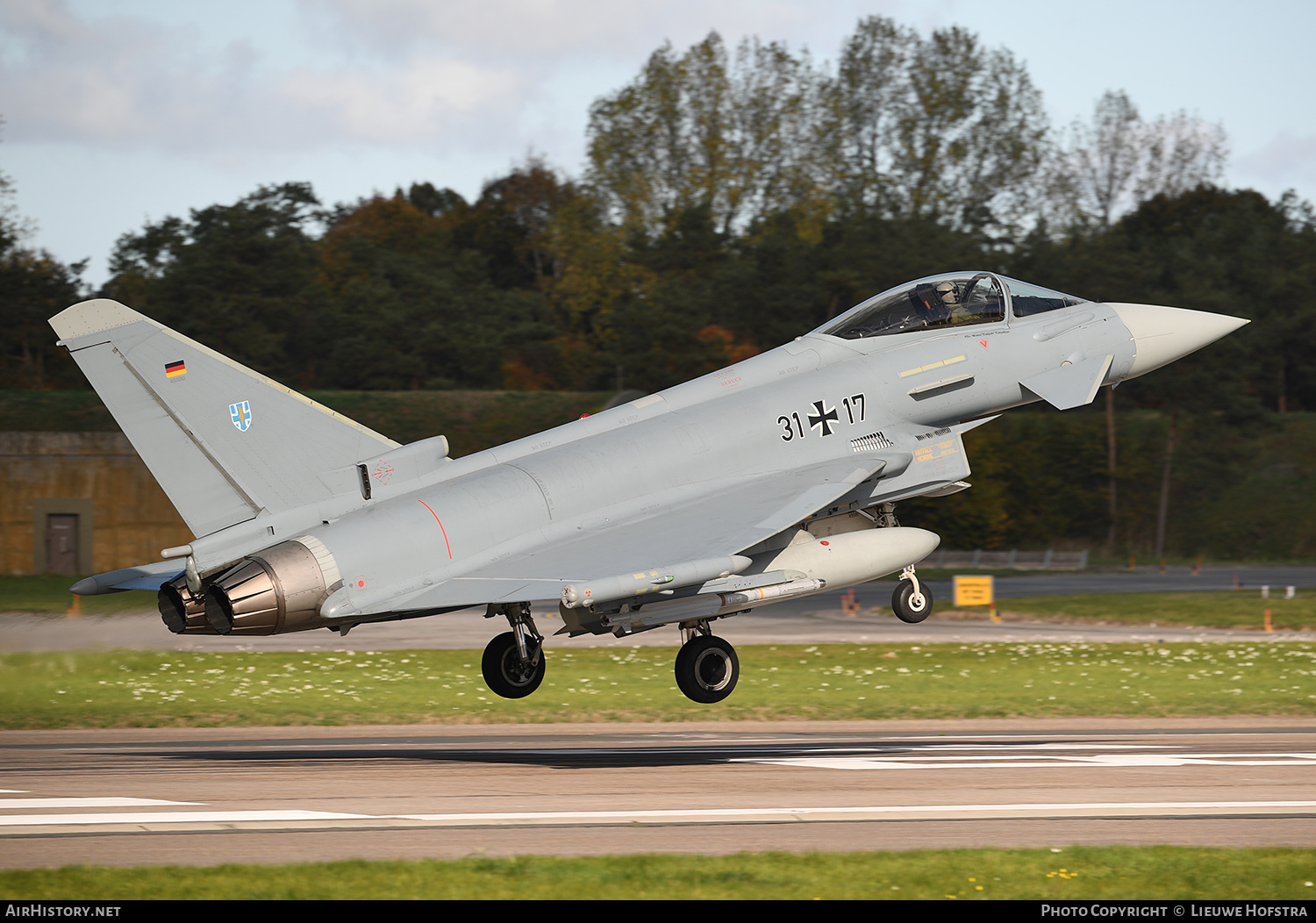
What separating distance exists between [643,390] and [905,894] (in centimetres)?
5657

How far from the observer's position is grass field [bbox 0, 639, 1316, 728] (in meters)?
24.2

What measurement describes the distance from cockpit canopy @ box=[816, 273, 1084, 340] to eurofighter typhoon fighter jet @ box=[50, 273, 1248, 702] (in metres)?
0.03

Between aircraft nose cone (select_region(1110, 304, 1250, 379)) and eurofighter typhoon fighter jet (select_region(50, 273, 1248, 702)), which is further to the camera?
aircraft nose cone (select_region(1110, 304, 1250, 379))

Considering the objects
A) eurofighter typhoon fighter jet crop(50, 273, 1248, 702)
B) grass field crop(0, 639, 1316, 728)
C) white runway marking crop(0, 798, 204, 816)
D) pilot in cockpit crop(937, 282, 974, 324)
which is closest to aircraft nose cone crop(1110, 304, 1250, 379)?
eurofighter typhoon fighter jet crop(50, 273, 1248, 702)

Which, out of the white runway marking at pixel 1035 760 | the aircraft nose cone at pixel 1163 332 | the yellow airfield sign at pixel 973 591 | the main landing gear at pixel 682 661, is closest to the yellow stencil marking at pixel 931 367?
the aircraft nose cone at pixel 1163 332

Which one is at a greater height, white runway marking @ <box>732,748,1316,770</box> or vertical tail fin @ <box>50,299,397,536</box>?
vertical tail fin @ <box>50,299,397,536</box>

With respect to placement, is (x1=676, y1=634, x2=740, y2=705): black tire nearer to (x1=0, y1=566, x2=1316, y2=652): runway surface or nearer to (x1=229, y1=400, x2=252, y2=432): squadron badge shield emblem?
(x1=229, y1=400, x2=252, y2=432): squadron badge shield emblem

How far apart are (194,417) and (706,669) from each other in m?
7.18

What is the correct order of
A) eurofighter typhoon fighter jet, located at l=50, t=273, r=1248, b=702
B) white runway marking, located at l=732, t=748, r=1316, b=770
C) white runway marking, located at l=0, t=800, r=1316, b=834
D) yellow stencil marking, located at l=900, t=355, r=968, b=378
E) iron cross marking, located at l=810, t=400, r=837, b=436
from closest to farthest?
white runway marking, located at l=0, t=800, r=1316, b=834
eurofighter typhoon fighter jet, located at l=50, t=273, r=1248, b=702
white runway marking, located at l=732, t=748, r=1316, b=770
iron cross marking, located at l=810, t=400, r=837, b=436
yellow stencil marking, located at l=900, t=355, r=968, b=378

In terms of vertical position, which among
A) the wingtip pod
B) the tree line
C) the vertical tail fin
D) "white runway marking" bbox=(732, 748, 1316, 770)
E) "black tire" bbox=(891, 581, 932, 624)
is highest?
the tree line

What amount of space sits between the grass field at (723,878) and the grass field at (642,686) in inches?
415

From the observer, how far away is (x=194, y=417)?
50.5ft

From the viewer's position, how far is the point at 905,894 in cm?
1016
